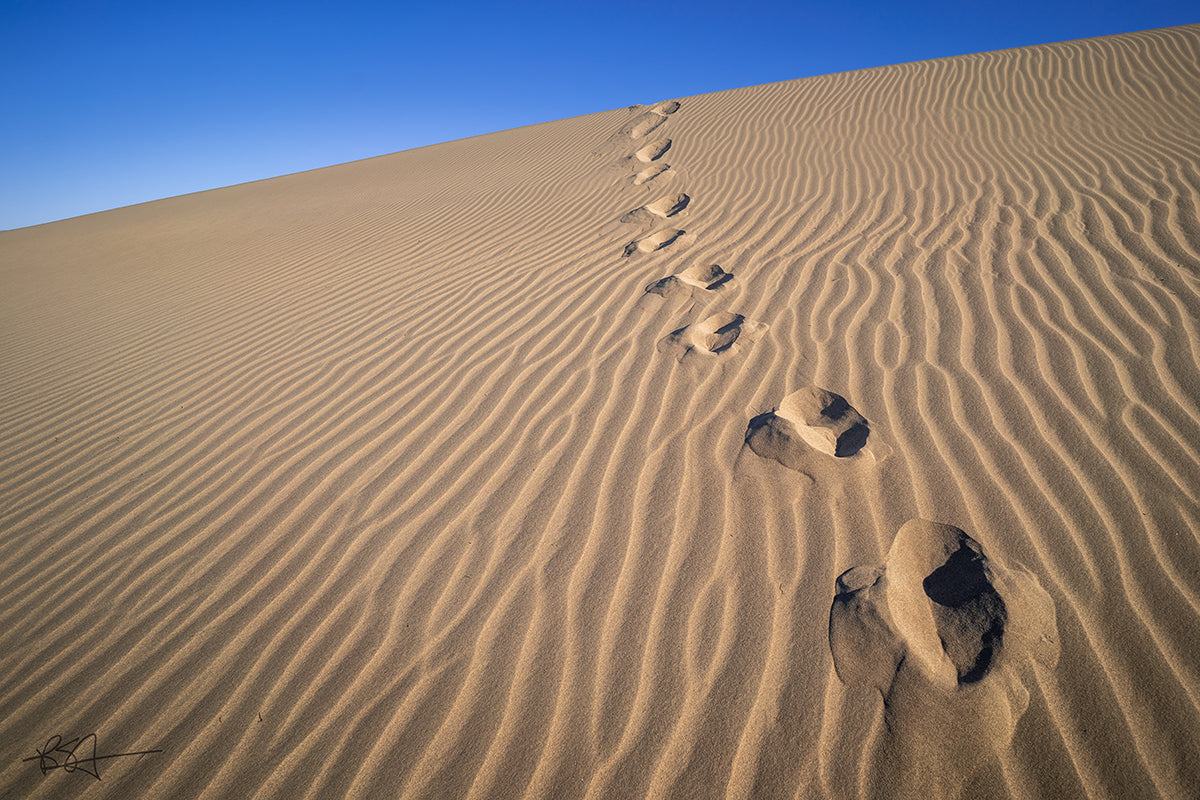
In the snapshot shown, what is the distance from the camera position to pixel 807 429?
2.42 meters

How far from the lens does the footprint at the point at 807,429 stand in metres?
2.28

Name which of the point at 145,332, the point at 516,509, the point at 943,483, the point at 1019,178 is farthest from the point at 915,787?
the point at 145,332

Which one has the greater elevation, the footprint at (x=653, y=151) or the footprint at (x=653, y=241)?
the footprint at (x=653, y=151)

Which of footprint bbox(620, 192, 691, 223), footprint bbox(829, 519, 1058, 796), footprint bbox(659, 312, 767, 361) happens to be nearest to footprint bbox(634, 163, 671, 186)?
footprint bbox(620, 192, 691, 223)

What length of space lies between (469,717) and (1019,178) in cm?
617

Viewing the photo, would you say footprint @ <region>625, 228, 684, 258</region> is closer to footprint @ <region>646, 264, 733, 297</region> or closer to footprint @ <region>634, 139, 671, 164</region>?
footprint @ <region>646, 264, 733, 297</region>

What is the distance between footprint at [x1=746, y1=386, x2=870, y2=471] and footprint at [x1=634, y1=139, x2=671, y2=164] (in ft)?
20.9

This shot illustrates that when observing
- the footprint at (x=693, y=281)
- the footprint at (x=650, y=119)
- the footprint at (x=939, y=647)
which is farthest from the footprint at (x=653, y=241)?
the footprint at (x=650, y=119)

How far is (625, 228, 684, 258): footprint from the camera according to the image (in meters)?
4.62

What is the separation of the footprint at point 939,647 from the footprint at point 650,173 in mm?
6111
